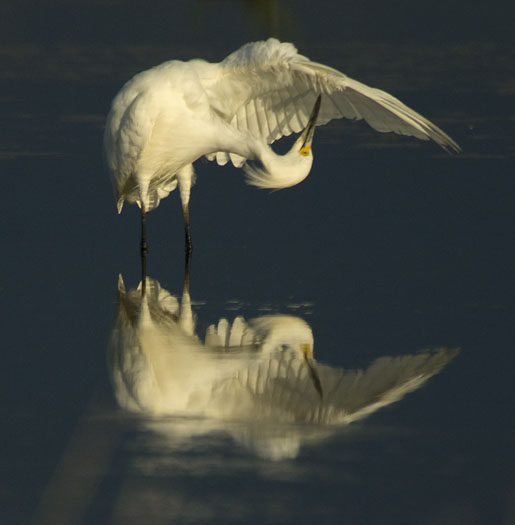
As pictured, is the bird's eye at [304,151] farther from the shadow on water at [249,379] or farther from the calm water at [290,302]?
the shadow on water at [249,379]

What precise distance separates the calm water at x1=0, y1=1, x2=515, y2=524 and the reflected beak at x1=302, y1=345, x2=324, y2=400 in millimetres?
42

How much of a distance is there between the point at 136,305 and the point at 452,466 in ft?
13.1

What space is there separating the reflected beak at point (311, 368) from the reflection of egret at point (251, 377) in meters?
0.01

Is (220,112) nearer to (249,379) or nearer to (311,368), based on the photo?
(311,368)

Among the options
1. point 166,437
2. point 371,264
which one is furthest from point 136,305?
point 166,437

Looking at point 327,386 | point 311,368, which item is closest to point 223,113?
point 311,368

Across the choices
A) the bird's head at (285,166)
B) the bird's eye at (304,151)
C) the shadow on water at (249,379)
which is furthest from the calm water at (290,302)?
the bird's eye at (304,151)

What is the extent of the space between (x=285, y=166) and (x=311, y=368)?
3291 millimetres

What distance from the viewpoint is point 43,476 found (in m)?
6.68

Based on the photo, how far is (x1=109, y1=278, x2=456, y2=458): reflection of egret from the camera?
298 inches

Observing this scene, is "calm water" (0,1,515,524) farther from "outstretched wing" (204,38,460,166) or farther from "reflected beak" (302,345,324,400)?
"outstretched wing" (204,38,460,166)

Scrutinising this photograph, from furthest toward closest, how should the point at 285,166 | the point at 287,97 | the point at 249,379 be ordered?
the point at 287,97
the point at 285,166
the point at 249,379

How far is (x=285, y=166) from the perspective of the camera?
1153 cm

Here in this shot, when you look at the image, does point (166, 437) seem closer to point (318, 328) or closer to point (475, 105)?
point (318, 328)
